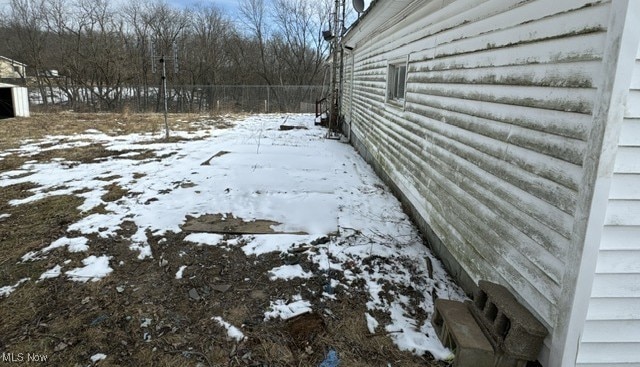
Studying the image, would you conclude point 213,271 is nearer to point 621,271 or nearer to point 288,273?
point 288,273

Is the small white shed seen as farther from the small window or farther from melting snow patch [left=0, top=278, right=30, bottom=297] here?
the small window

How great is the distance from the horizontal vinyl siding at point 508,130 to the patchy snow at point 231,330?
5.73 ft

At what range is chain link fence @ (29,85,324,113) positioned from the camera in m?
23.7

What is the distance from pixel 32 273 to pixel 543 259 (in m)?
3.82

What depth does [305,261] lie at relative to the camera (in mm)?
3389

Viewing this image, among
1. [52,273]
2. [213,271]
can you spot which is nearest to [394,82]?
[213,271]

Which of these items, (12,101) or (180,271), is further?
(12,101)

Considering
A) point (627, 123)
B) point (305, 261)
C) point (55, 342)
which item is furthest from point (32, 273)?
point (627, 123)

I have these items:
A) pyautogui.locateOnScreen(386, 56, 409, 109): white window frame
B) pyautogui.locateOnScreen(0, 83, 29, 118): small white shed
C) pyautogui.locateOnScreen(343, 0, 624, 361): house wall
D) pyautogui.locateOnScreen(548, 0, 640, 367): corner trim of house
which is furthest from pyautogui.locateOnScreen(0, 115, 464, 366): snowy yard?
pyautogui.locateOnScreen(0, 83, 29, 118): small white shed

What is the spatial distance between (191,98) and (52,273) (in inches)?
955

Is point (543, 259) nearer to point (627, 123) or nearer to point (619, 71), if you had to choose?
point (627, 123)

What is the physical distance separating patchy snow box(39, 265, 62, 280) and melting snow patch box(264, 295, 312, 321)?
1899mm

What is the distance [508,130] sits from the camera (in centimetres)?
235

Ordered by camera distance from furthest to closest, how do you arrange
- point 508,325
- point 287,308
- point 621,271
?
point 287,308 → point 508,325 → point 621,271
